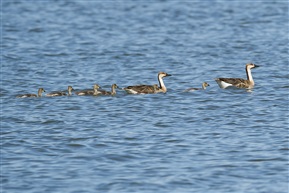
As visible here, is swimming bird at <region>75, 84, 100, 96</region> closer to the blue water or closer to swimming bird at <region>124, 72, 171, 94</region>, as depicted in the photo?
the blue water

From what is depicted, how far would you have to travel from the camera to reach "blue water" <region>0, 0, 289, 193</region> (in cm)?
1438

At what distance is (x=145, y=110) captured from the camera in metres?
20.3

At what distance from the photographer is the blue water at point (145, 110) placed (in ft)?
47.2

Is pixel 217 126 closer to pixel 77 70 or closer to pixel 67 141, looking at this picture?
pixel 67 141

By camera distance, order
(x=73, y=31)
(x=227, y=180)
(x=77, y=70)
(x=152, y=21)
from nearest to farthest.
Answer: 1. (x=227, y=180)
2. (x=77, y=70)
3. (x=73, y=31)
4. (x=152, y=21)

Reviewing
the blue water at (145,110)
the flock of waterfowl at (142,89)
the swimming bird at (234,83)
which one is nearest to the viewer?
the blue water at (145,110)

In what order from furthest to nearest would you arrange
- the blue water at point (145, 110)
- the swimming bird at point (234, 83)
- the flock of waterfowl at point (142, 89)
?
the swimming bird at point (234, 83), the flock of waterfowl at point (142, 89), the blue water at point (145, 110)

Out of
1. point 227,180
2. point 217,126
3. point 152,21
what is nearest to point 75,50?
point 152,21

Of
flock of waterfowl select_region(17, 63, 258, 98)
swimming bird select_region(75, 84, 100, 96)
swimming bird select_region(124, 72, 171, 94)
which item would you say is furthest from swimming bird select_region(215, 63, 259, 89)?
swimming bird select_region(75, 84, 100, 96)

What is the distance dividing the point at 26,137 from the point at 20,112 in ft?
9.54

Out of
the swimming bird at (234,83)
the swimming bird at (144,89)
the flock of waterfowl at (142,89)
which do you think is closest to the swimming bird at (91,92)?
the flock of waterfowl at (142,89)

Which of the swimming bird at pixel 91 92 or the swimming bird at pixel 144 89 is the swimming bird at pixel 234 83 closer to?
the swimming bird at pixel 144 89

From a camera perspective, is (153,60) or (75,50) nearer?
(153,60)

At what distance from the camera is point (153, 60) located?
29031 millimetres
